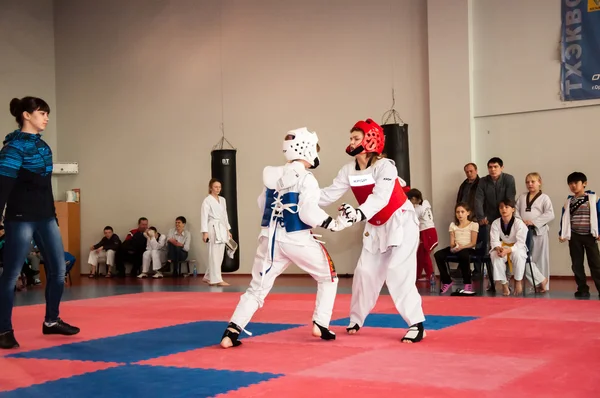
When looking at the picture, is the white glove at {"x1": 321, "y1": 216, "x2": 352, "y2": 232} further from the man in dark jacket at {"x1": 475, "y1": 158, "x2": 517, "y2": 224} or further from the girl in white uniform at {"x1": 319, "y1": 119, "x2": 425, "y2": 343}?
the man in dark jacket at {"x1": 475, "y1": 158, "x2": 517, "y2": 224}

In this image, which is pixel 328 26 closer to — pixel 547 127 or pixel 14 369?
pixel 547 127

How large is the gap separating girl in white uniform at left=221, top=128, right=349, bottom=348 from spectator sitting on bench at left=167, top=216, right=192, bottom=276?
965 cm

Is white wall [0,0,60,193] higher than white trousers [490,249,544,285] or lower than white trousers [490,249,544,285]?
higher

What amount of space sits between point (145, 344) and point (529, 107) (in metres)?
8.31

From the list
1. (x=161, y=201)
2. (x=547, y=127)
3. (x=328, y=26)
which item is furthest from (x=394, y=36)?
(x=161, y=201)

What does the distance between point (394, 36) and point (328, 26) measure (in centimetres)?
137

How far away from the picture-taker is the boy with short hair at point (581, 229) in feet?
27.0

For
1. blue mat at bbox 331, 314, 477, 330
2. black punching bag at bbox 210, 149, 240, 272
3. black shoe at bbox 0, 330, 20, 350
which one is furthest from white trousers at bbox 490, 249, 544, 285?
black shoe at bbox 0, 330, 20, 350

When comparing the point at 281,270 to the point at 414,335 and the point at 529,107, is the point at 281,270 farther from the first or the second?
the point at 529,107

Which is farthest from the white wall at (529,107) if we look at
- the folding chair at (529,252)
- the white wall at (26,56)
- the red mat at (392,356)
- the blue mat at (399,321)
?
the white wall at (26,56)

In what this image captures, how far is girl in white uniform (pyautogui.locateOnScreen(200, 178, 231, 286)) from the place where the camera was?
36.3 feet

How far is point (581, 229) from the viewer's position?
8.35 m

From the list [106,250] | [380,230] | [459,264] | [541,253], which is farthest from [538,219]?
[106,250]

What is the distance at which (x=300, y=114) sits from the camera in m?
13.7
